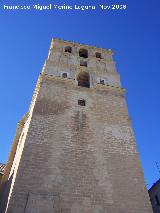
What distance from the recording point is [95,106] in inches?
574

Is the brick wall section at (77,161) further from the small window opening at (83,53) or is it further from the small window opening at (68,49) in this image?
the small window opening at (83,53)

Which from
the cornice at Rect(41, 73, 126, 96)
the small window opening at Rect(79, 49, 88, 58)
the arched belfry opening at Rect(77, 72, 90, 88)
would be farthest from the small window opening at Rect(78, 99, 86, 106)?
the small window opening at Rect(79, 49, 88, 58)

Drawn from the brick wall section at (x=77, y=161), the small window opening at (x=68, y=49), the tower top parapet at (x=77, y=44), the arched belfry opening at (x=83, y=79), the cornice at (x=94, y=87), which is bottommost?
the brick wall section at (x=77, y=161)

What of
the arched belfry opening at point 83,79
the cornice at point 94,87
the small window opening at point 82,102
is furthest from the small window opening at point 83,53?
the small window opening at point 82,102

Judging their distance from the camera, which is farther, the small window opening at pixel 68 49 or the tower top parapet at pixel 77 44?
the tower top parapet at pixel 77 44

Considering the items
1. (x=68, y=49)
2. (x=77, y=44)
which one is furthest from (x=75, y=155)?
(x=77, y=44)

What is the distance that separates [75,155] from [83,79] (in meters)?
7.61

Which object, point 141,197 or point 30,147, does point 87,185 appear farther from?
point 30,147

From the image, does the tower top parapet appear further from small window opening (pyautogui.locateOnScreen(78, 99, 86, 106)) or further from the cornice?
small window opening (pyautogui.locateOnScreen(78, 99, 86, 106))

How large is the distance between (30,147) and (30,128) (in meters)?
1.19

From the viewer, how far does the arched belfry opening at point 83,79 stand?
17259 mm

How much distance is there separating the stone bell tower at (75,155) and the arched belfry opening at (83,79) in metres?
0.11

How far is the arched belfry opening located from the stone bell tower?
4.2 inches

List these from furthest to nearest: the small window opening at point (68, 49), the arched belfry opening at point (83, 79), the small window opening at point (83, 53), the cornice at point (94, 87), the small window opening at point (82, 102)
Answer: the small window opening at point (83, 53) → the small window opening at point (68, 49) → the arched belfry opening at point (83, 79) → the cornice at point (94, 87) → the small window opening at point (82, 102)
